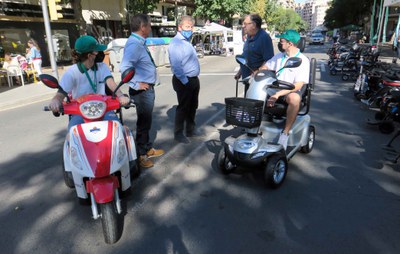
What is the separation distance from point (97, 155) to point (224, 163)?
182cm

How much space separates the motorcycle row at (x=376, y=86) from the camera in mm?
5761

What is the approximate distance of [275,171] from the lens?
374 centimetres

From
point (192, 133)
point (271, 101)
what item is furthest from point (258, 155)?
point (192, 133)

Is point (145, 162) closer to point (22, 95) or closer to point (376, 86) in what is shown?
point (376, 86)

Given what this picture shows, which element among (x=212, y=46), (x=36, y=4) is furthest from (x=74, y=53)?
(x=212, y=46)

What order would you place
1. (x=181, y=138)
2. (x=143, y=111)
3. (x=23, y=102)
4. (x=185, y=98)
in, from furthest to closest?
(x=23, y=102) < (x=181, y=138) < (x=185, y=98) < (x=143, y=111)

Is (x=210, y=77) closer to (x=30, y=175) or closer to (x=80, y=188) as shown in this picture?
(x=30, y=175)

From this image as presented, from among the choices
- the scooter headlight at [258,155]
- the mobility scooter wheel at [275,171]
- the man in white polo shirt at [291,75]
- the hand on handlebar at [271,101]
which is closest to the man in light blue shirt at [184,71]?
the man in white polo shirt at [291,75]

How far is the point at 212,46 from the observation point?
99.8 feet

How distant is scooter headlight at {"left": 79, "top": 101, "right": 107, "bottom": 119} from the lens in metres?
2.80

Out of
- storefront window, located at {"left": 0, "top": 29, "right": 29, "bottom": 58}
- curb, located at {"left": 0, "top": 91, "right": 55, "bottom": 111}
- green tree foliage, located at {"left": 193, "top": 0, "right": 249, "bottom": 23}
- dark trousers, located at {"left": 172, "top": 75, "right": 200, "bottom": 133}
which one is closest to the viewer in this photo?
dark trousers, located at {"left": 172, "top": 75, "right": 200, "bottom": 133}

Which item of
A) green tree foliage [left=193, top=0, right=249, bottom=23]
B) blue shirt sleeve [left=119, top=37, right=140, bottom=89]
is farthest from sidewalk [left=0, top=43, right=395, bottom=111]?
green tree foliage [left=193, top=0, right=249, bottom=23]

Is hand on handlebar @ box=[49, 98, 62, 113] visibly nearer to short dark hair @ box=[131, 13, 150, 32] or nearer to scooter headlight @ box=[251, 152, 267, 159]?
short dark hair @ box=[131, 13, 150, 32]

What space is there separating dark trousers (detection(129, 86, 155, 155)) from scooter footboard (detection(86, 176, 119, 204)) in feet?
5.49
